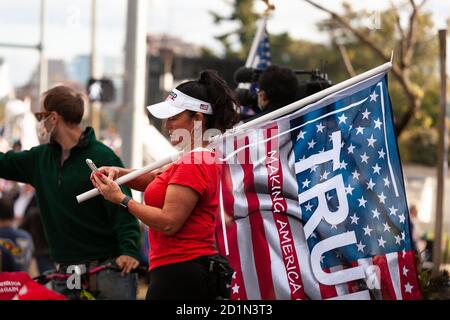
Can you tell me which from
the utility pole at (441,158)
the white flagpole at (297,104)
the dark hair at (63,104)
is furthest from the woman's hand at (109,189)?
the utility pole at (441,158)

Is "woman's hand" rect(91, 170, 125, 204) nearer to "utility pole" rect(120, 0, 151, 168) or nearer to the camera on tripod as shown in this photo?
the camera on tripod

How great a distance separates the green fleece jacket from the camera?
563cm

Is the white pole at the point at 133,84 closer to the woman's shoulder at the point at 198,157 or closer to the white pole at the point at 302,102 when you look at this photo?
the white pole at the point at 302,102

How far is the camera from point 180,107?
4543 mm

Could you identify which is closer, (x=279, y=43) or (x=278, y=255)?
(x=278, y=255)

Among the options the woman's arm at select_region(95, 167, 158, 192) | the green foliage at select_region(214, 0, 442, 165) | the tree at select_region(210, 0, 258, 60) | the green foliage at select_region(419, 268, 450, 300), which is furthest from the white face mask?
the tree at select_region(210, 0, 258, 60)

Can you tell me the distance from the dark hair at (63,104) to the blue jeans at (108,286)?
36.8 inches

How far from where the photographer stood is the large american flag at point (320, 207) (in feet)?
15.4

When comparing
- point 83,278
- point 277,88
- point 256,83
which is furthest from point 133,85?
point 83,278

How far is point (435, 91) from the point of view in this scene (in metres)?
38.4

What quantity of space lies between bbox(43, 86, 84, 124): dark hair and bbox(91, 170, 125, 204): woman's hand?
133 centimetres
